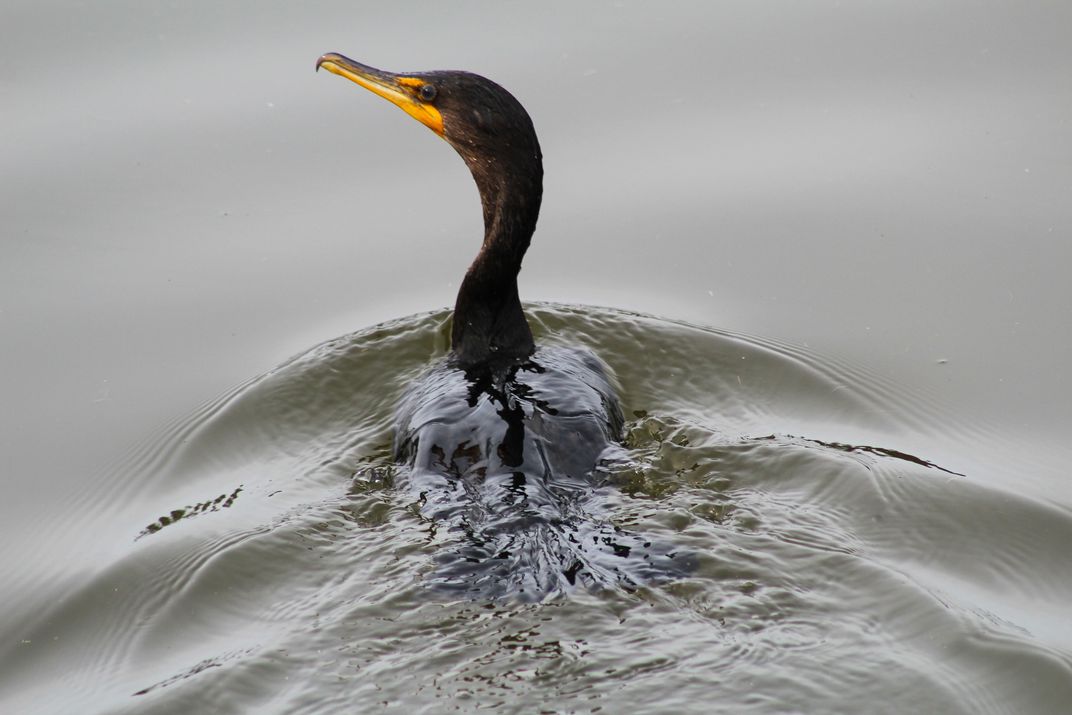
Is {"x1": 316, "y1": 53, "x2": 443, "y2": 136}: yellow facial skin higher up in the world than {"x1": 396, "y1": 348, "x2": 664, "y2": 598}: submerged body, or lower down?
higher up

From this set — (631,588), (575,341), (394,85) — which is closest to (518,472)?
(631,588)

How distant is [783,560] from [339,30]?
5.12 meters

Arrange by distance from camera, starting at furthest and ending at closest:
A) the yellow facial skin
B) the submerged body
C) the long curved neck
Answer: the yellow facial skin
the long curved neck
the submerged body

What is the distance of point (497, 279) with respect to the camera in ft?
21.6

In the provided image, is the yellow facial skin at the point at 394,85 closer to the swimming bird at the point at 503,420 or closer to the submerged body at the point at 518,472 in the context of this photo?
the swimming bird at the point at 503,420

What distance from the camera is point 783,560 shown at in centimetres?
538

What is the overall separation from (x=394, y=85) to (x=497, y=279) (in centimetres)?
110

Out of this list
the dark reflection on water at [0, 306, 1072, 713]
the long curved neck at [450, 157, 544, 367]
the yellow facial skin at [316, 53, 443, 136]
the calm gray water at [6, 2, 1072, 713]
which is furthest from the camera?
the yellow facial skin at [316, 53, 443, 136]

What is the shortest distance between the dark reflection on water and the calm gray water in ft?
0.06

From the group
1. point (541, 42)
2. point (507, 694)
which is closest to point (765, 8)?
point (541, 42)

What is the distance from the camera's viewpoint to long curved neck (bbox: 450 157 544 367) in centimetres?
648

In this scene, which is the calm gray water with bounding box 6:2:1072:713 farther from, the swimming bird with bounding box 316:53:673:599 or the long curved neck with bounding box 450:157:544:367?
the long curved neck with bounding box 450:157:544:367

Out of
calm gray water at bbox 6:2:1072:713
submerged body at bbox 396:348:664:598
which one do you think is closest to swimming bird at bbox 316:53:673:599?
submerged body at bbox 396:348:664:598

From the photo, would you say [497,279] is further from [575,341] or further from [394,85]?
[394,85]
